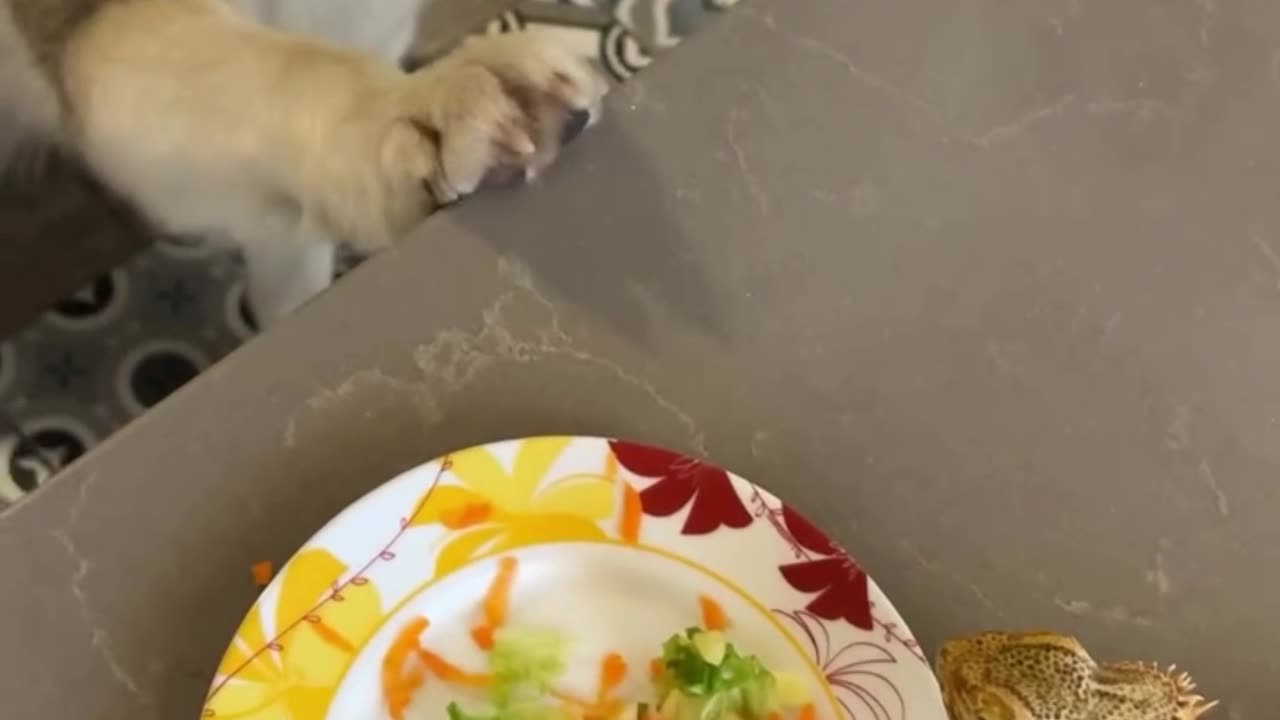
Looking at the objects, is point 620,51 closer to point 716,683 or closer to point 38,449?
point 38,449

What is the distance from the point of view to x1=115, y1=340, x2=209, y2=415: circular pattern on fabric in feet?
3.43

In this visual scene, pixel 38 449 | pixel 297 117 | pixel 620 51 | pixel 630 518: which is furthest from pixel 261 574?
pixel 620 51

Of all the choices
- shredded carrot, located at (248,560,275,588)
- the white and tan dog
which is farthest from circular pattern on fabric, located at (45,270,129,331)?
shredded carrot, located at (248,560,275,588)

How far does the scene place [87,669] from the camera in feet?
1.80

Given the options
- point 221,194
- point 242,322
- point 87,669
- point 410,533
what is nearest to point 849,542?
point 410,533

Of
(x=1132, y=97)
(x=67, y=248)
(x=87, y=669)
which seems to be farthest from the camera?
(x=67, y=248)

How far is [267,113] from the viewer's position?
2.48ft

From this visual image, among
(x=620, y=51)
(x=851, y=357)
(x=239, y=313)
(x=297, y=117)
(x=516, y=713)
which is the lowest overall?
(x=516, y=713)

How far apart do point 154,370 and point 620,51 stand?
50 cm

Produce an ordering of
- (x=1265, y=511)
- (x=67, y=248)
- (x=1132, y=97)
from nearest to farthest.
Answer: (x=1265, y=511) → (x=1132, y=97) → (x=67, y=248)

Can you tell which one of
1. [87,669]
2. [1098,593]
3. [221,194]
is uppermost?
[221,194]

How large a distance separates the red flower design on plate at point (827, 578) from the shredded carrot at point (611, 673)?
75 mm

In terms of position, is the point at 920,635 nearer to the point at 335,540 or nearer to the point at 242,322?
the point at 335,540

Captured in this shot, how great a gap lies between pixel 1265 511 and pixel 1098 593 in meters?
0.10
